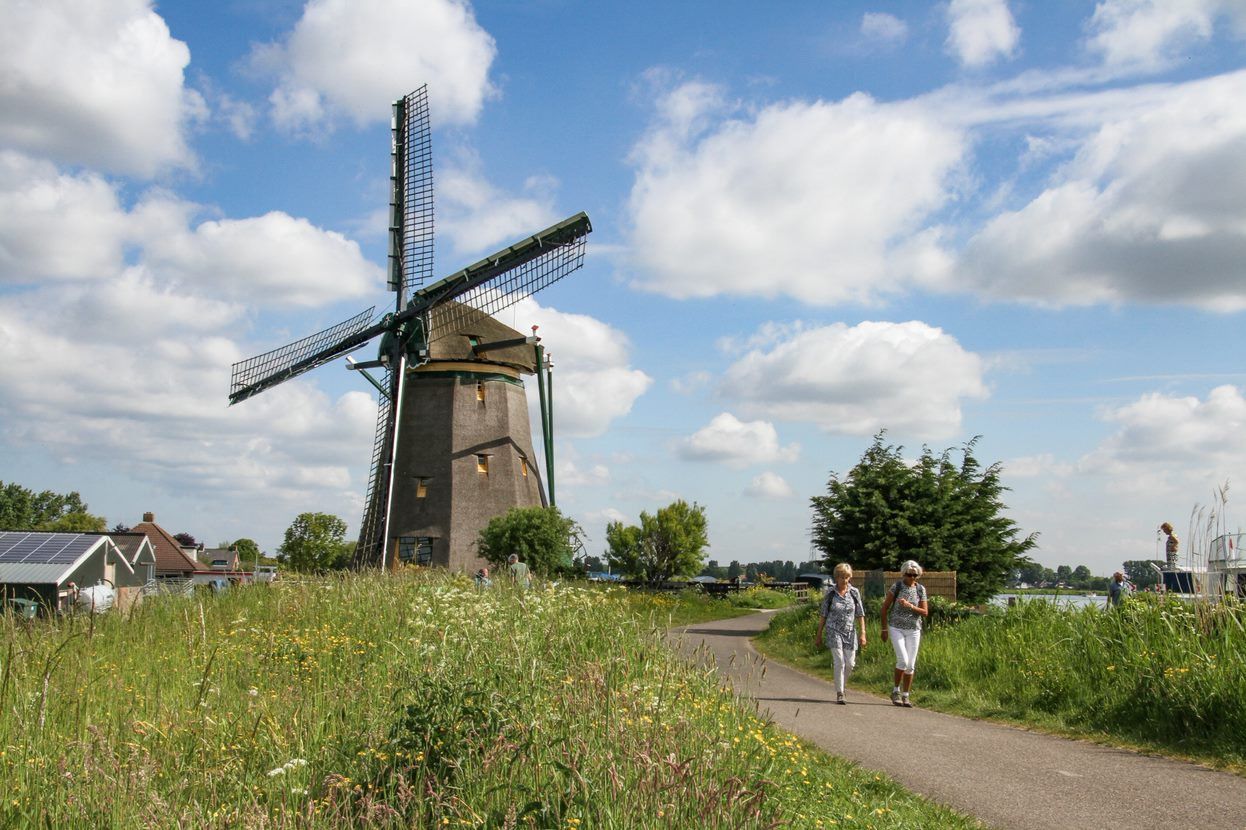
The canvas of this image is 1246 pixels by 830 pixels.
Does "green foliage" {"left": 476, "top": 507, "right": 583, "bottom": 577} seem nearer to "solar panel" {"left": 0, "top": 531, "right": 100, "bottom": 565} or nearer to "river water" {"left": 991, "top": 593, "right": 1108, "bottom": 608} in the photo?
"solar panel" {"left": 0, "top": 531, "right": 100, "bottom": 565}

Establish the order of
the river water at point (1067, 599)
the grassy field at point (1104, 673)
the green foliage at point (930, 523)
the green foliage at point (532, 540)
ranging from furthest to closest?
1. the green foliage at point (532, 540)
2. the green foliage at point (930, 523)
3. the river water at point (1067, 599)
4. the grassy field at point (1104, 673)

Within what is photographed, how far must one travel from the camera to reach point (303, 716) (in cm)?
632

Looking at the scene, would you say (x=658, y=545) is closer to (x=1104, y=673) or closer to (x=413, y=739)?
(x=1104, y=673)

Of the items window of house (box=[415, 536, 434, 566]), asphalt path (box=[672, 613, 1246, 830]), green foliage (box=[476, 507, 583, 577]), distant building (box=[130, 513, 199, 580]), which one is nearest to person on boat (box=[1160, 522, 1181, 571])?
asphalt path (box=[672, 613, 1246, 830])

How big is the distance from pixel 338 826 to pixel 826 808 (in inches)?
115

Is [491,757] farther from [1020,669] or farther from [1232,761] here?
[1020,669]

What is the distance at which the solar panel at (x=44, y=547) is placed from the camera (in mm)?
22984

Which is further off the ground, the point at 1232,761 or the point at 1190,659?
the point at 1190,659

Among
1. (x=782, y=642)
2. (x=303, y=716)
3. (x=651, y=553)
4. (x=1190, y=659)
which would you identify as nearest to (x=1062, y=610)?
(x=1190, y=659)

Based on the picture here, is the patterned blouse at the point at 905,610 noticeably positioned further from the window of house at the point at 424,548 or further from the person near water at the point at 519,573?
the window of house at the point at 424,548

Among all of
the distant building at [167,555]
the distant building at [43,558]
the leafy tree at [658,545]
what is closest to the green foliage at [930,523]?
the distant building at [43,558]

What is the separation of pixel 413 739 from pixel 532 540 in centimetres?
2568

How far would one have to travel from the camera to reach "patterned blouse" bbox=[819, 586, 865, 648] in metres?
11.9

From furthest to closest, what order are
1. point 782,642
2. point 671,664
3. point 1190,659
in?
point 782,642, point 1190,659, point 671,664
